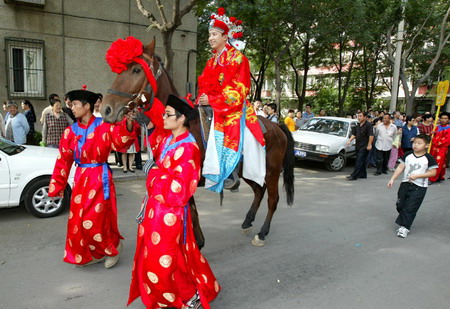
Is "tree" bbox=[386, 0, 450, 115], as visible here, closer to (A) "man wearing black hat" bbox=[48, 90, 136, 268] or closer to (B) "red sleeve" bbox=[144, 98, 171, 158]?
(B) "red sleeve" bbox=[144, 98, 171, 158]

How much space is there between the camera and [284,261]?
409 centimetres

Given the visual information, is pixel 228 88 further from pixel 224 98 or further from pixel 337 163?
pixel 337 163

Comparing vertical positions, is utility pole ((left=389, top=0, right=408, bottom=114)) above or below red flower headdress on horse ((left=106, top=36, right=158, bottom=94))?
above

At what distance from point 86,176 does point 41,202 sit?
2346 millimetres

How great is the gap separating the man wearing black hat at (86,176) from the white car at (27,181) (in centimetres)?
194

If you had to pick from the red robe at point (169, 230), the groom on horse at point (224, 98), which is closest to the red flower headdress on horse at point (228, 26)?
the groom on horse at point (224, 98)

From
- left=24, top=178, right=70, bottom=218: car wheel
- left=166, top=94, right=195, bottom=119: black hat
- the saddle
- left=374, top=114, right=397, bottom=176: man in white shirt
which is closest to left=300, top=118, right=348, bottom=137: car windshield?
left=374, top=114, right=397, bottom=176: man in white shirt

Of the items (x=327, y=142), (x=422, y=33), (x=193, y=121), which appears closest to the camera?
(x=193, y=121)

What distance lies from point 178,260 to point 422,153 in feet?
13.9

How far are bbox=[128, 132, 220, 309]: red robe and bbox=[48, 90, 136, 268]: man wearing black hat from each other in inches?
38.4

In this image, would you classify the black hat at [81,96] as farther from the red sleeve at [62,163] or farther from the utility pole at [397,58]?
the utility pole at [397,58]

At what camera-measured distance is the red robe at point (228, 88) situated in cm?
368

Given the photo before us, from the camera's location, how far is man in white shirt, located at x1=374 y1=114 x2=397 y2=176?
400 inches

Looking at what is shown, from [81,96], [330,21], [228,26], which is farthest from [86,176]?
[330,21]
